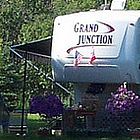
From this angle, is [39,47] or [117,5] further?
[39,47]

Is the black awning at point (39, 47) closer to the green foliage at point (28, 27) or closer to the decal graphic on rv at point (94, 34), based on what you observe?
the decal graphic on rv at point (94, 34)

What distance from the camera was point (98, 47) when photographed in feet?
40.4

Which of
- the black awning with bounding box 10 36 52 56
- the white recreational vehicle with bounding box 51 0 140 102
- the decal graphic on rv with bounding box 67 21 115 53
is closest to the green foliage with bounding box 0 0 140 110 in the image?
the black awning with bounding box 10 36 52 56

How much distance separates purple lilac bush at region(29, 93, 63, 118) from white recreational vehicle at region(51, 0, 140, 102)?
2.59 ft

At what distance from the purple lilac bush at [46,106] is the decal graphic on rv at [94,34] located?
1.23m

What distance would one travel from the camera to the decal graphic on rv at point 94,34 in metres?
12.3

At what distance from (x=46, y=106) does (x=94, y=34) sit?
6.32 feet

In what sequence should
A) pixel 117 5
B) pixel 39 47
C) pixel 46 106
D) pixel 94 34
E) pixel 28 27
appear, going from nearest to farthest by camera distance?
pixel 46 106 < pixel 94 34 < pixel 117 5 < pixel 39 47 < pixel 28 27

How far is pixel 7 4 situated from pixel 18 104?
1074cm

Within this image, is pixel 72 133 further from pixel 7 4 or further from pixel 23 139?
pixel 7 4

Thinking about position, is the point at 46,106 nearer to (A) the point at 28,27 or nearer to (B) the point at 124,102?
Answer: (B) the point at 124,102

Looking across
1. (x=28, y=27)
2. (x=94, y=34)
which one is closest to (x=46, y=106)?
(x=94, y=34)

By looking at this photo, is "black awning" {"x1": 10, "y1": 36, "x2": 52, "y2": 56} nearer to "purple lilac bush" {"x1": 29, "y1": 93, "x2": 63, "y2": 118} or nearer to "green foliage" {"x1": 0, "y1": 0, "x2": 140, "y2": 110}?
"purple lilac bush" {"x1": 29, "y1": 93, "x2": 63, "y2": 118}

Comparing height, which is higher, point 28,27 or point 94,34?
point 94,34
